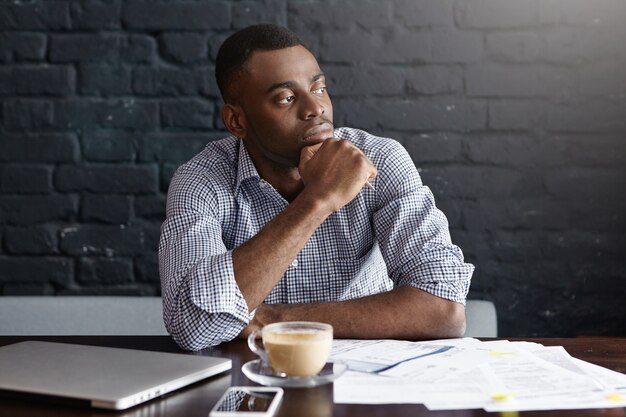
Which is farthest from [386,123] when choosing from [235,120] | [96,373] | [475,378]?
[96,373]

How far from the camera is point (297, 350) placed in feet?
3.28

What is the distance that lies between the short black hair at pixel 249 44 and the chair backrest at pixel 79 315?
2.07 feet

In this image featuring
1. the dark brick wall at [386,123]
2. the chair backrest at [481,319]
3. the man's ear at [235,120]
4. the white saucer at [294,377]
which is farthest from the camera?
the dark brick wall at [386,123]

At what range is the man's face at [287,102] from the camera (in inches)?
67.8

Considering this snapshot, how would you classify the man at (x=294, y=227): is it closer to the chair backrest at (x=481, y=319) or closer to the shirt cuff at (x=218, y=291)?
the shirt cuff at (x=218, y=291)

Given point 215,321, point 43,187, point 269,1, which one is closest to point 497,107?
point 269,1

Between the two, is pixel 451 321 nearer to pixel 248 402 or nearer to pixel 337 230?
pixel 337 230

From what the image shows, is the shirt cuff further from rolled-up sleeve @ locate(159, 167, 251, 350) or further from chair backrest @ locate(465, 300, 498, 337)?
chair backrest @ locate(465, 300, 498, 337)

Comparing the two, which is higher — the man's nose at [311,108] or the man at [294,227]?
the man's nose at [311,108]

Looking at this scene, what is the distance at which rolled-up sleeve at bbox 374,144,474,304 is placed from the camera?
1.54 meters

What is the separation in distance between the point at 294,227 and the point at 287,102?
1.33 ft

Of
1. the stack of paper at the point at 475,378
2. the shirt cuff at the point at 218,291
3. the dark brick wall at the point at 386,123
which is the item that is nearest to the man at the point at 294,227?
the shirt cuff at the point at 218,291

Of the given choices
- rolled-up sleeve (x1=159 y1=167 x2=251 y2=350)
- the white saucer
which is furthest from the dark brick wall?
the white saucer

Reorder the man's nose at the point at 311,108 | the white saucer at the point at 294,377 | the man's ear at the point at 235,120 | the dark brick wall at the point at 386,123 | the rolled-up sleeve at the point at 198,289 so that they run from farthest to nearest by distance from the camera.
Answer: the dark brick wall at the point at 386,123
the man's ear at the point at 235,120
the man's nose at the point at 311,108
the rolled-up sleeve at the point at 198,289
the white saucer at the point at 294,377
